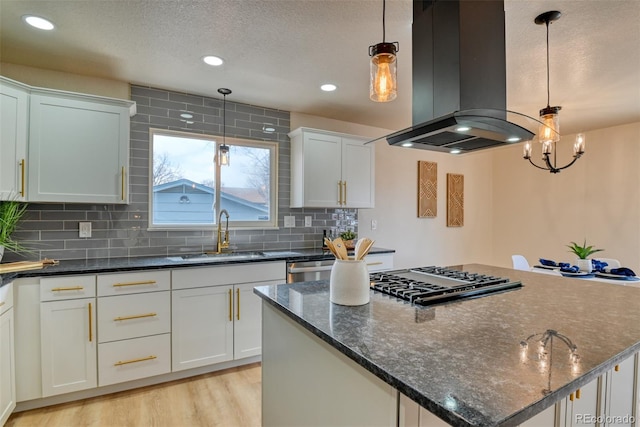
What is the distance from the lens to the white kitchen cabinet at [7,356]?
189 centimetres

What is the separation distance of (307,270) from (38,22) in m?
2.50

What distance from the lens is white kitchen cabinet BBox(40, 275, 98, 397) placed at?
7.01 ft

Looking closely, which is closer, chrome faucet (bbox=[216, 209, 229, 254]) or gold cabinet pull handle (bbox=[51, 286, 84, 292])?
gold cabinet pull handle (bbox=[51, 286, 84, 292])

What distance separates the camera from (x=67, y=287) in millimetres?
2176

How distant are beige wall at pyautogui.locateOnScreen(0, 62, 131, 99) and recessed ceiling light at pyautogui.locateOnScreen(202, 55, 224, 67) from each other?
91 cm

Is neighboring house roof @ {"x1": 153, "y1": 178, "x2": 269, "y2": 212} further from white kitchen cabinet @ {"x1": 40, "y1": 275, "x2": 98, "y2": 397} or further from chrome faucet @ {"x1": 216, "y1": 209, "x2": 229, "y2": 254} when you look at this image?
white kitchen cabinet @ {"x1": 40, "y1": 275, "x2": 98, "y2": 397}

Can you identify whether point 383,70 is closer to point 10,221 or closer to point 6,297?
point 6,297

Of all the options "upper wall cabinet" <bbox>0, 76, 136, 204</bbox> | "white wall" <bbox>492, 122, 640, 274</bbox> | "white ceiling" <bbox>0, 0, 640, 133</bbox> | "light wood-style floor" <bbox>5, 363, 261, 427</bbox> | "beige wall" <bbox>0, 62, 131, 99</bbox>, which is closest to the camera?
"white ceiling" <bbox>0, 0, 640, 133</bbox>

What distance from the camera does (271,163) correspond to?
140 inches

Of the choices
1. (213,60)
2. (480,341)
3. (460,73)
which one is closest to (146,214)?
(213,60)

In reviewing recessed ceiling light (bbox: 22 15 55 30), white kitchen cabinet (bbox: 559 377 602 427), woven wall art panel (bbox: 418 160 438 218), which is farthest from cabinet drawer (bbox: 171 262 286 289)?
woven wall art panel (bbox: 418 160 438 218)

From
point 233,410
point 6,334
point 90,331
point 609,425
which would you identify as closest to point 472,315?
point 609,425

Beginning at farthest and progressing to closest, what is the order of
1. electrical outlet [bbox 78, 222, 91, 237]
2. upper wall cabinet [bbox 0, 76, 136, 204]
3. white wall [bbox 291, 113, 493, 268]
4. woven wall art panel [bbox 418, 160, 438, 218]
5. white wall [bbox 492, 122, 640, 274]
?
woven wall art panel [bbox 418, 160, 438, 218], white wall [bbox 291, 113, 493, 268], white wall [bbox 492, 122, 640, 274], electrical outlet [bbox 78, 222, 91, 237], upper wall cabinet [bbox 0, 76, 136, 204]
